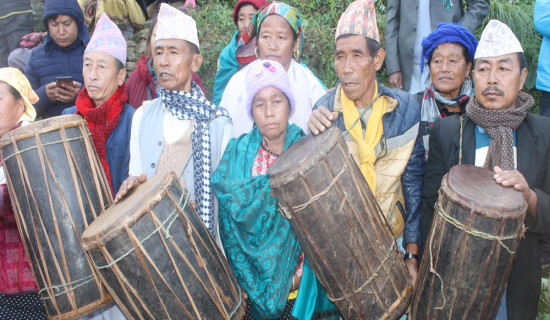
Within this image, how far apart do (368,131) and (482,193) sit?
88 cm

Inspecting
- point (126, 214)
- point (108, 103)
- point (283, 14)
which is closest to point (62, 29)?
point (108, 103)

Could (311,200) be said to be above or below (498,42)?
below

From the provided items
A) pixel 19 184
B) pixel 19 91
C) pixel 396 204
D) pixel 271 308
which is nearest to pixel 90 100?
pixel 19 91

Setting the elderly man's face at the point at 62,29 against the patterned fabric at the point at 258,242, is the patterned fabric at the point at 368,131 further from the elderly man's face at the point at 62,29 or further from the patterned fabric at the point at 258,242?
the elderly man's face at the point at 62,29

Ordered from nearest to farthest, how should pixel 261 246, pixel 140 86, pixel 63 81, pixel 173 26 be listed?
1. pixel 261 246
2. pixel 173 26
3. pixel 63 81
4. pixel 140 86

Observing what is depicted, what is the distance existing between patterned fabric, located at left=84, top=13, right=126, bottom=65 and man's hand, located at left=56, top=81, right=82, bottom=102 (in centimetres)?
68

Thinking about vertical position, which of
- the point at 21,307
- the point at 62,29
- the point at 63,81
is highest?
the point at 62,29

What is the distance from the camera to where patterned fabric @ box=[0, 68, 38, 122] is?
3.26 meters

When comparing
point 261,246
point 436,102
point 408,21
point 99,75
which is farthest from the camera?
point 408,21

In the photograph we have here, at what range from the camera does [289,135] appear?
3066 mm

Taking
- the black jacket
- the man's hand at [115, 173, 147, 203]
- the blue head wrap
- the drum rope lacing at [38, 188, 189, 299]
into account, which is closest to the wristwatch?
the black jacket

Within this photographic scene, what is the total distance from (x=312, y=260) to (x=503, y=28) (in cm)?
183

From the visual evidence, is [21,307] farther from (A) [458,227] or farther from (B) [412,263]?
(A) [458,227]

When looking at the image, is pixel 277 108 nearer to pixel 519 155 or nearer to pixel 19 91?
pixel 519 155
